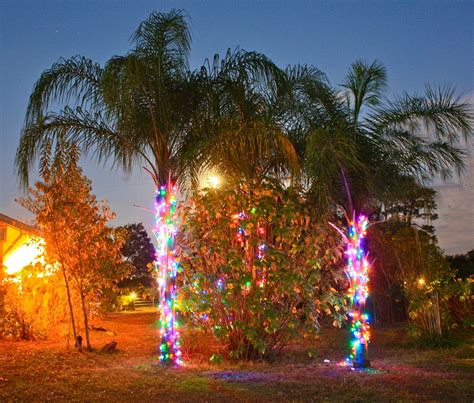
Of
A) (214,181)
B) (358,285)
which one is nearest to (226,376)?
(358,285)

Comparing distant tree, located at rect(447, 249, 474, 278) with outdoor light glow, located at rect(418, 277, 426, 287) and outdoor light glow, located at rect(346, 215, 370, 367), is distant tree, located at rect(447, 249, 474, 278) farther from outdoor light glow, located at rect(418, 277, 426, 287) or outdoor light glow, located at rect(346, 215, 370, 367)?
outdoor light glow, located at rect(346, 215, 370, 367)

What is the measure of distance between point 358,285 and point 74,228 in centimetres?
652

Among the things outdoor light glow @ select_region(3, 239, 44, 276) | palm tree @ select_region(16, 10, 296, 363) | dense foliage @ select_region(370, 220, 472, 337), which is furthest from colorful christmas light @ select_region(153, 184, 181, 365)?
outdoor light glow @ select_region(3, 239, 44, 276)

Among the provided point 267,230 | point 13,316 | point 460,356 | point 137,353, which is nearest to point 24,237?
point 13,316

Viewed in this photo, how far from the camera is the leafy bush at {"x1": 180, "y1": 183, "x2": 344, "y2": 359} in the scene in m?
10.9

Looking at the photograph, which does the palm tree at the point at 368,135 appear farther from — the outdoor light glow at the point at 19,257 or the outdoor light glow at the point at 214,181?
the outdoor light glow at the point at 19,257

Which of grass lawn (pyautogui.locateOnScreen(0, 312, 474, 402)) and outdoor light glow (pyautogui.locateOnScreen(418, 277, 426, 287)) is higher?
outdoor light glow (pyautogui.locateOnScreen(418, 277, 426, 287))

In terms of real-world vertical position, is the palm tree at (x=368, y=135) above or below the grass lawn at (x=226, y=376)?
above

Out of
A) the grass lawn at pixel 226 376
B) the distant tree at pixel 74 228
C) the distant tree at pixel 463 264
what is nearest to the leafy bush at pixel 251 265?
the grass lawn at pixel 226 376

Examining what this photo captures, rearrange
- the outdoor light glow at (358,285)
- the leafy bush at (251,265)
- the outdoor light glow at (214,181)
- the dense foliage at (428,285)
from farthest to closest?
the dense foliage at (428,285) < the outdoor light glow at (214,181) < the leafy bush at (251,265) < the outdoor light glow at (358,285)

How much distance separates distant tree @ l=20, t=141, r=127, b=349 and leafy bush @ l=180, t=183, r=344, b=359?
112 inches

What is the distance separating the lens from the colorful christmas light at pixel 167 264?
10688 mm

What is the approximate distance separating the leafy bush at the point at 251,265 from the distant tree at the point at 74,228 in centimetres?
284

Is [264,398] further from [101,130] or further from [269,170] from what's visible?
[101,130]
